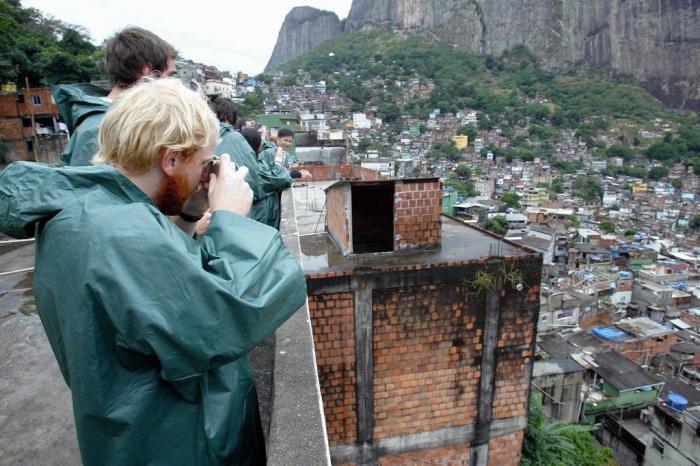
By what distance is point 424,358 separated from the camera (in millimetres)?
4969

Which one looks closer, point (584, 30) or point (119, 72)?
point (119, 72)

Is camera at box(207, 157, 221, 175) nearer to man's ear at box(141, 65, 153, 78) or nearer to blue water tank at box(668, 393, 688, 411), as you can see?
man's ear at box(141, 65, 153, 78)

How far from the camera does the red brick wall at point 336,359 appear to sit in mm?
4699

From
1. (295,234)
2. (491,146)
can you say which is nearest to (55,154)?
(295,234)

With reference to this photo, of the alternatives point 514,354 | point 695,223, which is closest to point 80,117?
point 514,354

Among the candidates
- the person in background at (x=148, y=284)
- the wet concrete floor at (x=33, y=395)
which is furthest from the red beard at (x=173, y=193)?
the wet concrete floor at (x=33, y=395)

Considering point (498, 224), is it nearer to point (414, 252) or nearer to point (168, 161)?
point (414, 252)

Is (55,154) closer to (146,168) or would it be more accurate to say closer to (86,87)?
(86,87)

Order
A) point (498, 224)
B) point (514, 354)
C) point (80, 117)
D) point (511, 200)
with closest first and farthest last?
point (80, 117) → point (514, 354) → point (498, 224) → point (511, 200)

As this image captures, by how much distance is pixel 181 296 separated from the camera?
914 millimetres

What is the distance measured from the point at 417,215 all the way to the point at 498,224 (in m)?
33.0

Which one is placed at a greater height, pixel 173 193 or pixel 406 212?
pixel 173 193

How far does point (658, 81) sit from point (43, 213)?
4507 inches

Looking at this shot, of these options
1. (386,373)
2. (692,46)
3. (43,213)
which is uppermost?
(692,46)
